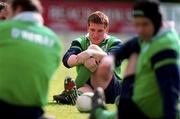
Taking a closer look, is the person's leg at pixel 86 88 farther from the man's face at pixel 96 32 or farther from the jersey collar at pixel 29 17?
the jersey collar at pixel 29 17

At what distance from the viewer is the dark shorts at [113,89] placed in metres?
9.28

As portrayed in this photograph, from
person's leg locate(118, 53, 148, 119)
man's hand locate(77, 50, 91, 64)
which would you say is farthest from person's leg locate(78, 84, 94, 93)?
person's leg locate(118, 53, 148, 119)

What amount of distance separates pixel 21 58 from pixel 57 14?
2419 centimetres

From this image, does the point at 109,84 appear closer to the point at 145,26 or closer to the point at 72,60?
the point at 72,60

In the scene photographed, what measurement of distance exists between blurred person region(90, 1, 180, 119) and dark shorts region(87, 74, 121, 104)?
315cm

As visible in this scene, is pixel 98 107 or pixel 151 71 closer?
pixel 151 71

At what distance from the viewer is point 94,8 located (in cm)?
3034

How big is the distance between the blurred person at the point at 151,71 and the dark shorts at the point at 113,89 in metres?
3.15

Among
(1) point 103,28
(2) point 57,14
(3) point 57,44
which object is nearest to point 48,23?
(2) point 57,14

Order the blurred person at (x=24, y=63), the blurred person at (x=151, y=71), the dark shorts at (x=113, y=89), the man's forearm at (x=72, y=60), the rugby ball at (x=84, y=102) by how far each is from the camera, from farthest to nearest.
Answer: the dark shorts at (x=113, y=89), the man's forearm at (x=72, y=60), the rugby ball at (x=84, y=102), the blurred person at (x=24, y=63), the blurred person at (x=151, y=71)

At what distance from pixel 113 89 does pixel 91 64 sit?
495 millimetres

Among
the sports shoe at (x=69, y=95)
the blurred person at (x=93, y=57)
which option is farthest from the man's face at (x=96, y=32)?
the sports shoe at (x=69, y=95)

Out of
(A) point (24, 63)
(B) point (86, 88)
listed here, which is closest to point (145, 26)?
(A) point (24, 63)

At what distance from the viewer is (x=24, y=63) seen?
5824mm
